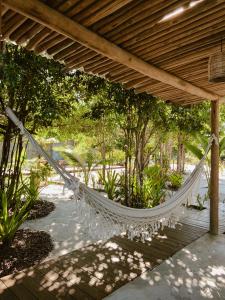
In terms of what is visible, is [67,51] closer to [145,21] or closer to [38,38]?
[38,38]

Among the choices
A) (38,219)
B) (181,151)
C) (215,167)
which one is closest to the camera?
(215,167)

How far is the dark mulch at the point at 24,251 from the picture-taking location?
8.23 ft

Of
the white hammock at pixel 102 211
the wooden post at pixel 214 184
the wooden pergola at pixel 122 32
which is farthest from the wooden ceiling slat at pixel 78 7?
the wooden post at pixel 214 184

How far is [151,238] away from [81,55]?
235 centimetres

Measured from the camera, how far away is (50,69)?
105 inches

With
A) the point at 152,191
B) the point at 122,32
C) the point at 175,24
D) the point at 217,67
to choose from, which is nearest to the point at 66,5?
the point at 122,32

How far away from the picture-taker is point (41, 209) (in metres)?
4.57

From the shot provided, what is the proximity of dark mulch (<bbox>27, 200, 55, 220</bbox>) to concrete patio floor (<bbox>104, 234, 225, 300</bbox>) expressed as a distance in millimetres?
2343

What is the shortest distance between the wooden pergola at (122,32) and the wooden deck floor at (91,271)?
1.88 metres

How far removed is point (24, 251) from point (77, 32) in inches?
92.2

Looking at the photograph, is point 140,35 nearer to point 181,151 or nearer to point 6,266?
point 6,266

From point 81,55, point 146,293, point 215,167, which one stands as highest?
point 81,55

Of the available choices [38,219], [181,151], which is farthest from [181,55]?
[181,151]

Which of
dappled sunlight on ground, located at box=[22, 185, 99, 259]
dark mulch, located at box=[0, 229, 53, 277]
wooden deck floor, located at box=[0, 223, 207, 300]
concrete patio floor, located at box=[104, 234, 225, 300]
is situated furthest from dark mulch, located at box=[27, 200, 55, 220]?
concrete patio floor, located at box=[104, 234, 225, 300]
